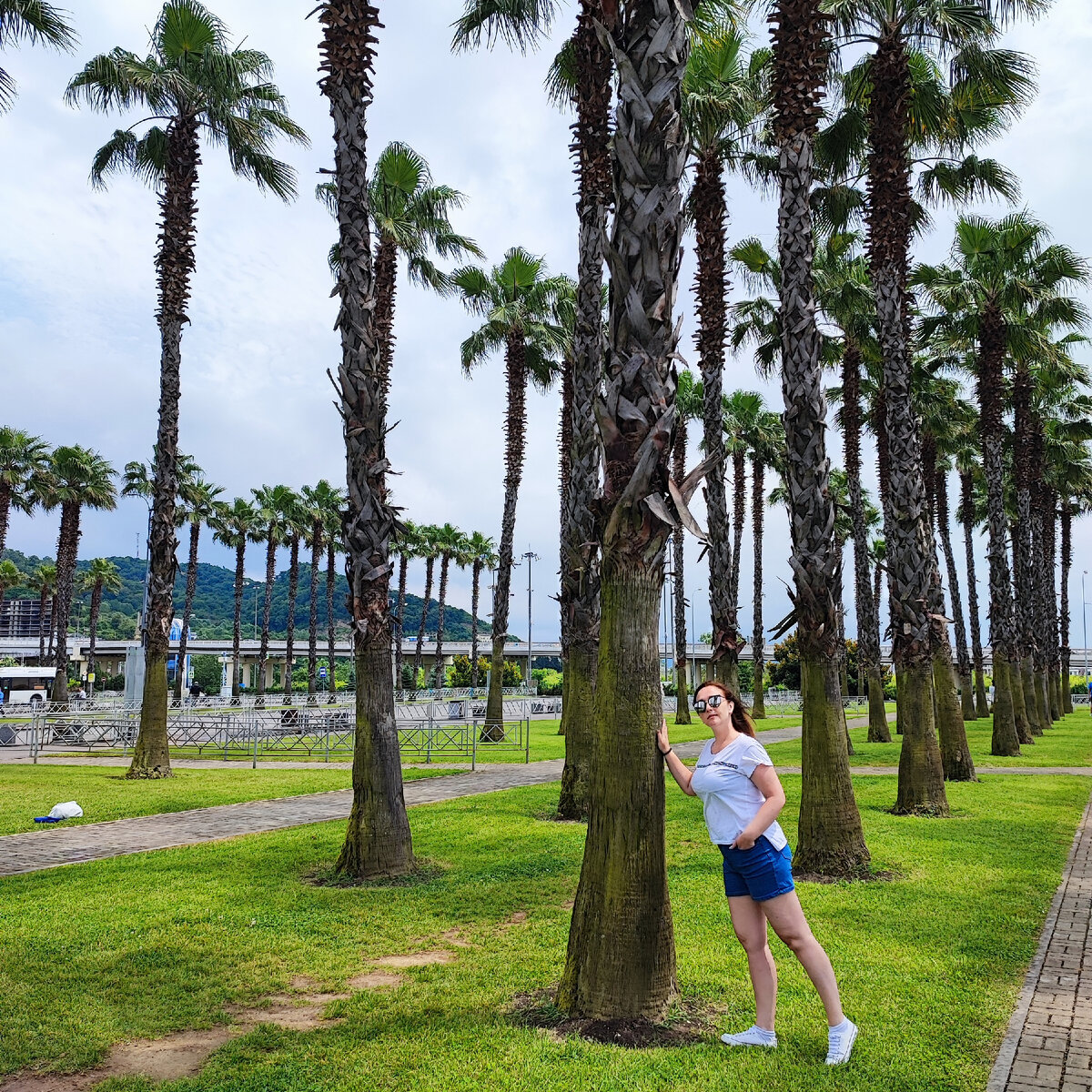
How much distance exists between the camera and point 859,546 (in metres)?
28.4

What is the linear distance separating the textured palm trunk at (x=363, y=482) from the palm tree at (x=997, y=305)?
16.6 metres

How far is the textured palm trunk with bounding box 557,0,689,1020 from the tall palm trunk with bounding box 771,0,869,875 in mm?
4515

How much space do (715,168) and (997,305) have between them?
912 centimetres

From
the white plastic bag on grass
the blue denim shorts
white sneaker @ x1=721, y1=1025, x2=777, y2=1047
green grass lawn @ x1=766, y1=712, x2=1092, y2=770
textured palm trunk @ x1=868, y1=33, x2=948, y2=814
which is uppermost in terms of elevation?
textured palm trunk @ x1=868, y1=33, x2=948, y2=814

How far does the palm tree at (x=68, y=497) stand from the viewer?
44344 mm

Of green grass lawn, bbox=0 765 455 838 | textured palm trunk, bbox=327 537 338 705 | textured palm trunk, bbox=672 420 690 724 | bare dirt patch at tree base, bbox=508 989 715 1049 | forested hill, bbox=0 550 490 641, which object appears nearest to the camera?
bare dirt patch at tree base, bbox=508 989 715 1049

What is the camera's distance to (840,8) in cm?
1435

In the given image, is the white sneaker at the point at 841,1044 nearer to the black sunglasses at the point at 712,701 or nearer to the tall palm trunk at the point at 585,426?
the black sunglasses at the point at 712,701

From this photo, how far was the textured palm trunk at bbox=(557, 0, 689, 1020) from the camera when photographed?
5.00 metres

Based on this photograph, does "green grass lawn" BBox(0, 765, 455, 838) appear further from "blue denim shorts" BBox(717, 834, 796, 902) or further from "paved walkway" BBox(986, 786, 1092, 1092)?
"paved walkway" BBox(986, 786, 1092, 1092)

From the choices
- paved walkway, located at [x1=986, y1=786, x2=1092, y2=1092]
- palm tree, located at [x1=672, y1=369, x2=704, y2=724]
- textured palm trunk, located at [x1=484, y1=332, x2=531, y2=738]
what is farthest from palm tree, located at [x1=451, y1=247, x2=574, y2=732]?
paved walkway, located at [x1=986, y1=786, x2=1092, y2=1092]

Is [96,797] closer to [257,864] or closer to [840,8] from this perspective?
[257,864]

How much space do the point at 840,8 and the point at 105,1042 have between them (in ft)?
53.4

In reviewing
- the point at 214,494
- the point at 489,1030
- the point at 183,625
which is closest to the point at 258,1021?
the point at 489,1030
